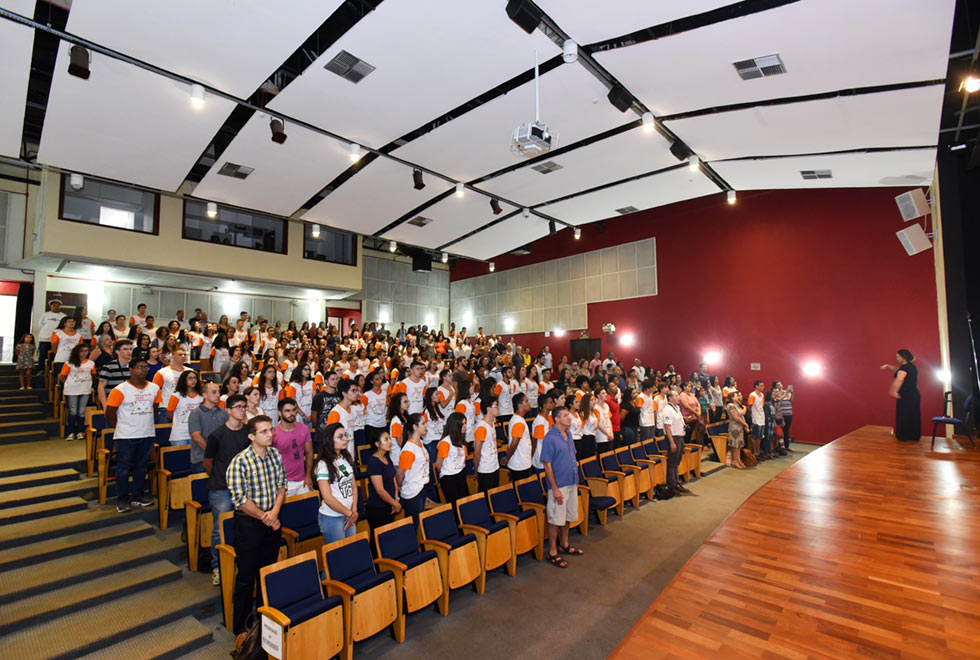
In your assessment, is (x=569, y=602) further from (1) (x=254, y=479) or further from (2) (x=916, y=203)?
(2) (x=916, y=203)

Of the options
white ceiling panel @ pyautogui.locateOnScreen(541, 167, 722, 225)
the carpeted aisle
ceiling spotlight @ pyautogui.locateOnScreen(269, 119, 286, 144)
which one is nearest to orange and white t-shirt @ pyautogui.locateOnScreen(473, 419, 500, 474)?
the carpeted aisle

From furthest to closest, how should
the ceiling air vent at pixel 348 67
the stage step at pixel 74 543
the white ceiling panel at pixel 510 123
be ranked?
the white ceiling panel at pixel 510 123
the ceiling air vent at pixel 348 67
the stage step at pixel 74 543

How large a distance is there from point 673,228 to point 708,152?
4120 millimetres

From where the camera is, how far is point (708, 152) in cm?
806

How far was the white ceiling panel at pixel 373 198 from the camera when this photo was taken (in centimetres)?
872

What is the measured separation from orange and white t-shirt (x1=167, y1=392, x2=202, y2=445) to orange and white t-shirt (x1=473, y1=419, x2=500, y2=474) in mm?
2659

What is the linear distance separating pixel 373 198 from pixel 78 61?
5.06 metres

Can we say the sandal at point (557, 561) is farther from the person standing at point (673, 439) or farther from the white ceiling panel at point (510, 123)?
the white ceiling panel at point (510, 123)

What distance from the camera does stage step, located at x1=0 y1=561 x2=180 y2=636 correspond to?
2.94 m

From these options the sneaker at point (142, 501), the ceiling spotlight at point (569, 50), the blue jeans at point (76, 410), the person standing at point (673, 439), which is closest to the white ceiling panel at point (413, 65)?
the ceiling spotlight at point (569, 50)

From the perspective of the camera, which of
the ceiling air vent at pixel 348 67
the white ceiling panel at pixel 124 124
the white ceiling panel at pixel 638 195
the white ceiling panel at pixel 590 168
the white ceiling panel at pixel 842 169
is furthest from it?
the white ceiling panel at pixel 638 195

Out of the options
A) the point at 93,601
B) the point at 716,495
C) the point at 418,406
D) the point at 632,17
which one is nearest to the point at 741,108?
the point at 632,17

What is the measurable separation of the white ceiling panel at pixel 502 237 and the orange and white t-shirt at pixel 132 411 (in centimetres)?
870

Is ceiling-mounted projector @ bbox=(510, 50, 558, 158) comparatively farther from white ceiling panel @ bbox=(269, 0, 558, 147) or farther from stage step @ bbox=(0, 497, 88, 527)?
stage step @ bbox=(0, 497, 88, 527)
